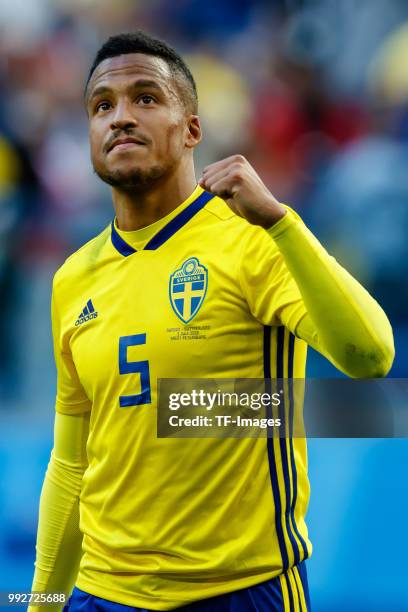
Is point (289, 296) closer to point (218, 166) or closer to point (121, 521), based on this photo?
point (218, 166)

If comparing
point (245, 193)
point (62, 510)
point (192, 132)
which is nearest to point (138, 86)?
point (192, 132)

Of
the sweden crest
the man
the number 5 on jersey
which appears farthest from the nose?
the number 5 on jersey

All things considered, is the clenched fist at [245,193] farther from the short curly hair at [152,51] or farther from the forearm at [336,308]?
the short curly hair at [152,51]

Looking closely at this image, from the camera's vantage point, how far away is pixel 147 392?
135 cm

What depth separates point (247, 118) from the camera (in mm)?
4129

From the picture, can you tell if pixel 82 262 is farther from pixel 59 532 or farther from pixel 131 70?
pixel 59 532

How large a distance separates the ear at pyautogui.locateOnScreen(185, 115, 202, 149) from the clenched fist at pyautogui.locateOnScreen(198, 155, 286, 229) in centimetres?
43

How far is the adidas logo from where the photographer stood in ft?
4.88

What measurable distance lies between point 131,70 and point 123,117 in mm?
102

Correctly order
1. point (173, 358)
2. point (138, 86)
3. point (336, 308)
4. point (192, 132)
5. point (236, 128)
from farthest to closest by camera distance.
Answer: point (236, 128), point (192, 132), point (138, 86), point (173, 358), point (336, 308)

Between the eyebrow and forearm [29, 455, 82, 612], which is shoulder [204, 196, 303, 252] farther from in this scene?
forearm [29, 455, 82, 612]

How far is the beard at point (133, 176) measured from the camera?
1.41 meters

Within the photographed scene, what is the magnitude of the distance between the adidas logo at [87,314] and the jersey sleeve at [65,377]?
6 centimetres

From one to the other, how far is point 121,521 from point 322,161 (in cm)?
299
